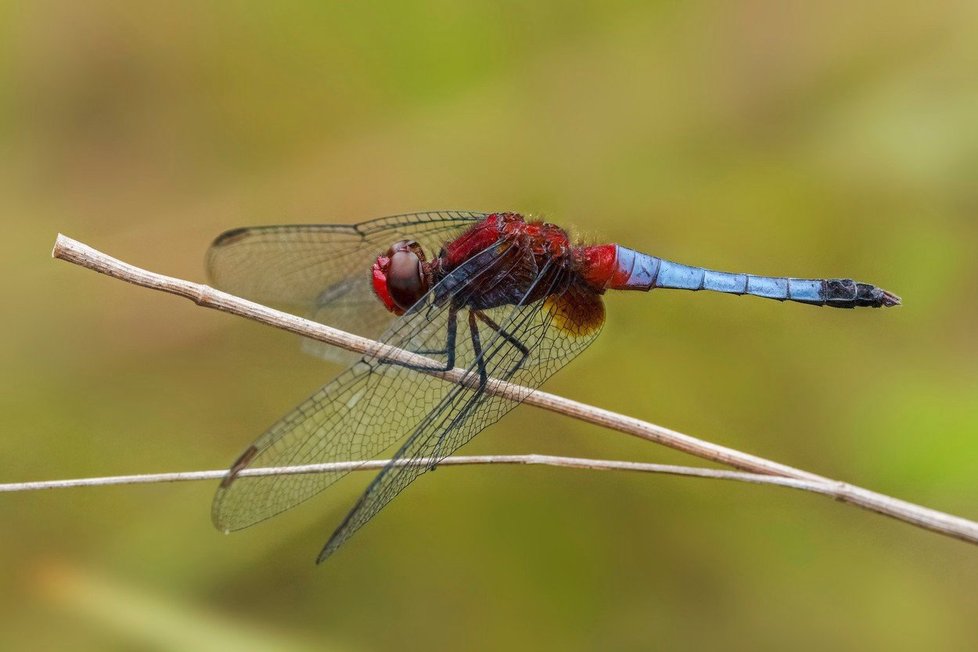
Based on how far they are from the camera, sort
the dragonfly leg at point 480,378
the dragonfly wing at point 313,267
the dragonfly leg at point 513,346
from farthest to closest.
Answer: the dragonfly wing at point 313,267 → the dragonfly leg at point 513,346 → the dragonfly leg at point 480,378

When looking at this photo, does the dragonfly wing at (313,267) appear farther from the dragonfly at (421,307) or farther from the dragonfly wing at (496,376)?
the dragonfly wing at (496,376)

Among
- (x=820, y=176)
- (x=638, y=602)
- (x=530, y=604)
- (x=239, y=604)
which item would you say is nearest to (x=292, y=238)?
(x=239, y=604)

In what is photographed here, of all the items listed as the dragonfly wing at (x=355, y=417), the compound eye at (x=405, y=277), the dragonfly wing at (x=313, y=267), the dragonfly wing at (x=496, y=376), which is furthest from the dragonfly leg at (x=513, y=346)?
the dragonfly wing at (x=313, y=267)

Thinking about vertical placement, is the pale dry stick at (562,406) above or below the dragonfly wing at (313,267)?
below

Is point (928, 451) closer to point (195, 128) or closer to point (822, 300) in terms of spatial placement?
point (822, 300)

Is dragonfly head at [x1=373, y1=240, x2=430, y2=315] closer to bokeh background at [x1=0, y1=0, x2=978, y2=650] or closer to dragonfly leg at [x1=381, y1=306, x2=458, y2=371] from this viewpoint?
dragonfly leg at [x1=381, y1=306, x2=458, y2=371]

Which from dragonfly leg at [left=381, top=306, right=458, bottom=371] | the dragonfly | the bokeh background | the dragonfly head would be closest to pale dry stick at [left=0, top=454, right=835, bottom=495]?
the dragonfly
